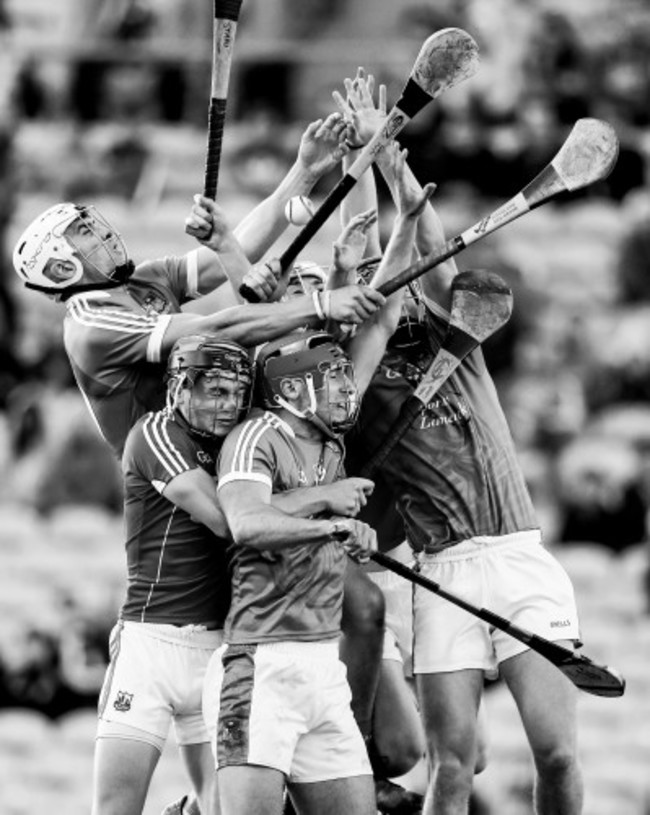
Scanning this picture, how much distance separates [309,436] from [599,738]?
4.01 metres

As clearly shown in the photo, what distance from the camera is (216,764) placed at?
17.9 feet

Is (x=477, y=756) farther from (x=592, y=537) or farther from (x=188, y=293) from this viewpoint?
(x=592, y=537)

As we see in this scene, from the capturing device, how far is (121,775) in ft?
18.5

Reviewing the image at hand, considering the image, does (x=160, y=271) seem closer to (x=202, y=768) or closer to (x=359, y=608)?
(x=359, y=608)

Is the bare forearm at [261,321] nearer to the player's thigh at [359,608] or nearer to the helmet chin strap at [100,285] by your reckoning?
the helmet chin strap at [100,285]

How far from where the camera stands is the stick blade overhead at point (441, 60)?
5.77m

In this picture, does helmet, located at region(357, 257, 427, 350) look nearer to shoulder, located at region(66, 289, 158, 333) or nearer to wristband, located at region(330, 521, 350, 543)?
shoulder, located at region(66, 289, 158, 333)

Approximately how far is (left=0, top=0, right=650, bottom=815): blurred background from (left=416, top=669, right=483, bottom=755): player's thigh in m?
3.10

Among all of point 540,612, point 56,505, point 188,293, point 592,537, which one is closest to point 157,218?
point 56,505

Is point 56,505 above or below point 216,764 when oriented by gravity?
above

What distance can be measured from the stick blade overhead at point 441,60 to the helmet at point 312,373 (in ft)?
2.50

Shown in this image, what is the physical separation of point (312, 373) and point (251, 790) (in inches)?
44.3

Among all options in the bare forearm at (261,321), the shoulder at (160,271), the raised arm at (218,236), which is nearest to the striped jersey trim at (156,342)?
the bare forearm at (261,321)

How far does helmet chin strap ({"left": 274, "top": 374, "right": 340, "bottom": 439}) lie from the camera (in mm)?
5621
